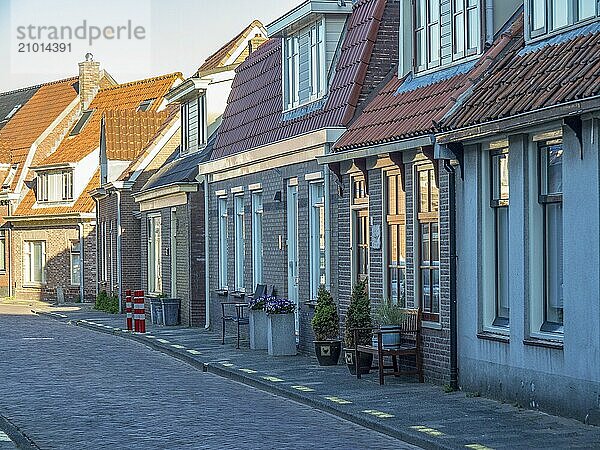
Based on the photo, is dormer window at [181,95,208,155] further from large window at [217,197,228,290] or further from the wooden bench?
the wooden bench

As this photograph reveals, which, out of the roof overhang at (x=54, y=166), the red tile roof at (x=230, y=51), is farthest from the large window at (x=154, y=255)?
the roof overhang at (x=54, y=166)

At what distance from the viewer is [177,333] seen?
1221 inches

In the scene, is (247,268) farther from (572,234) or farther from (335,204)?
(572,234)

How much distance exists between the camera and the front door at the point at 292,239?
79.3 ft

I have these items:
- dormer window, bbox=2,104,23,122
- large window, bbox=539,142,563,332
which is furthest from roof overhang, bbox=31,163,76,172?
large window, bbox=539,142,563,332

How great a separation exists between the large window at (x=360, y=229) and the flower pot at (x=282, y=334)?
2904mm

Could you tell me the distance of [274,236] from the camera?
25406mm

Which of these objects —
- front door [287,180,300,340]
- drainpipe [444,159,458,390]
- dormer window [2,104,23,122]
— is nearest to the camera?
drainpipe [444,159,458,390]

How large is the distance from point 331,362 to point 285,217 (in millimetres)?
4661

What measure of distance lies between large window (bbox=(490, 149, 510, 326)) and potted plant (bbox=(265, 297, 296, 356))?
8.01m

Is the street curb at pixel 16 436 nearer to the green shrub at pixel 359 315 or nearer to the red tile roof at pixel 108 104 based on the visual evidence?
the green shrub at pixel 359 315

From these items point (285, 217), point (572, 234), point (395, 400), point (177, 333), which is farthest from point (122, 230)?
point (572, 234)

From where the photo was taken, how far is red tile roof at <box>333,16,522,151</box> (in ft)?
53.5

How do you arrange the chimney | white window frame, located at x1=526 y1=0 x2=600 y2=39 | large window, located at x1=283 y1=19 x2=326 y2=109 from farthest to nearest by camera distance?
the chimney, large window, located at x1=283 y1=19 x2=326 y2=109, white window frame, located at x1=526 y1=0 x2=600 y2=39
